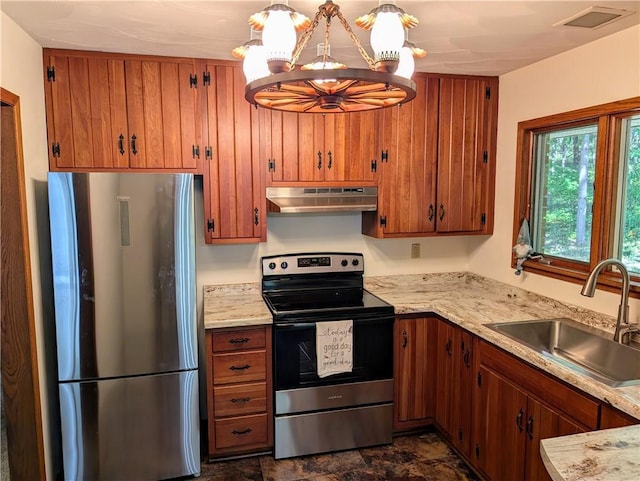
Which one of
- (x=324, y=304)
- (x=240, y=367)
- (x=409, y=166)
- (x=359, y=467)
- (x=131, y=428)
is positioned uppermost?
(x=409, y=166)

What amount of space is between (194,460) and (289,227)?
1.57 m

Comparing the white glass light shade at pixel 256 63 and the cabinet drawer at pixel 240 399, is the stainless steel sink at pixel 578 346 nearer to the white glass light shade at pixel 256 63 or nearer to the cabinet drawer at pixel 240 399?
the cabinet drawer at pixel 240 399

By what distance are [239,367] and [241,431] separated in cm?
40

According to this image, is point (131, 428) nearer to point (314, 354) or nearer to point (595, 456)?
point (314, 354)

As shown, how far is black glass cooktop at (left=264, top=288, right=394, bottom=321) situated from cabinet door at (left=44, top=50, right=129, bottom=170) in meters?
1.27

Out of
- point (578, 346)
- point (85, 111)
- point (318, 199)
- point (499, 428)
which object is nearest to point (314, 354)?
point (318, 199)

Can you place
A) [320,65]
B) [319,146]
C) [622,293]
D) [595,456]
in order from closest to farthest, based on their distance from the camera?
1. [595,456]
2. [320,65]
3. [622,293]
4. [319,146]

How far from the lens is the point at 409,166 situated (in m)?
3.12

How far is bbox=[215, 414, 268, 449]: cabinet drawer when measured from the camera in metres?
2.72

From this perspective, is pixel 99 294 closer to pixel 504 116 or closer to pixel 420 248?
pixel 420 248

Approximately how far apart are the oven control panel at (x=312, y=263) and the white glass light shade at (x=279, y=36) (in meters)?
1.97

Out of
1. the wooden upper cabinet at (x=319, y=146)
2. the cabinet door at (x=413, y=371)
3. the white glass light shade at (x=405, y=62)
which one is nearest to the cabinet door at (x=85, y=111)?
the wooden upper cabinet at (x=319, y=146)

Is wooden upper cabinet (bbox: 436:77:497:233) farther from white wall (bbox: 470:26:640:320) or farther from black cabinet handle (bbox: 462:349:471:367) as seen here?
black cabinet handle (bbox: 462:349:471:367)

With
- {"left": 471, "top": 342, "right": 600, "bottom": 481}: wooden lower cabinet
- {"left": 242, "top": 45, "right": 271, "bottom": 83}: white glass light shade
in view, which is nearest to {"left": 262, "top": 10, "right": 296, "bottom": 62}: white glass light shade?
{"left": 242, "top": 45, "right": 271, "bottom": 83}: white glass light shade
